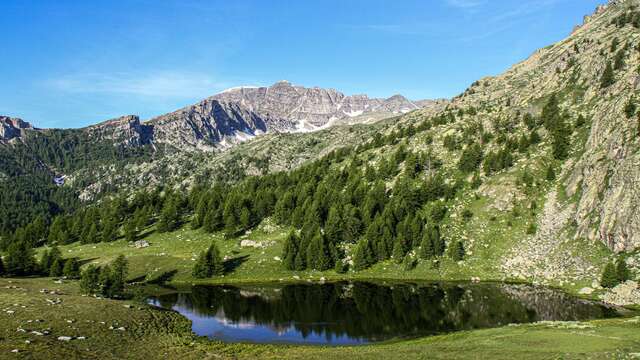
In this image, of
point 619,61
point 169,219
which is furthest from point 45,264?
point 619,61

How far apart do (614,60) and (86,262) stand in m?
170

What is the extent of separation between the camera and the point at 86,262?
115688 mm

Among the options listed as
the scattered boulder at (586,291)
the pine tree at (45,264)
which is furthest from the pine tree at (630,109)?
the pine tree at (45,264)

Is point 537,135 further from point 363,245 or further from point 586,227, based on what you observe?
point 363,245

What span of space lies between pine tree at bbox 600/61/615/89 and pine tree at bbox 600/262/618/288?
→ 83.0m

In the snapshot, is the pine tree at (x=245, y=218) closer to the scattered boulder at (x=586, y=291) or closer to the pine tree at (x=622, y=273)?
the scattered boulder at (x=586, y=291)

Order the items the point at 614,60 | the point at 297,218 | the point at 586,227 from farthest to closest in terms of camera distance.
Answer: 1. the point at 614,60
2. the point at 297,218
3. the point at 586,227

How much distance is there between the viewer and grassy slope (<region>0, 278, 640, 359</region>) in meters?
40.2

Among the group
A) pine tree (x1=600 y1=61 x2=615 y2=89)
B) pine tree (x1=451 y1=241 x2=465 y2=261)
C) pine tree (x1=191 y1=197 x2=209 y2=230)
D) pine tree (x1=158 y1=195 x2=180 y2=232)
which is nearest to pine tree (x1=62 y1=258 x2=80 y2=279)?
pine tree (x1=158 y1=195 x2=180 y2=232)

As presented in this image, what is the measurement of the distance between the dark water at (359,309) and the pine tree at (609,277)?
626 centimetres

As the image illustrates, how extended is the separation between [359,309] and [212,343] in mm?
29599

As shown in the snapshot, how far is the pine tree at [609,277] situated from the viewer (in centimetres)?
7738

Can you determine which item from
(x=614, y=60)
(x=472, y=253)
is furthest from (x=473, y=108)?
(x=472, y=253)

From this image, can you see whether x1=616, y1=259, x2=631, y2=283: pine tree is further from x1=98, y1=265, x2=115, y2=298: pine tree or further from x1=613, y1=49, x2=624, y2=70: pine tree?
x1=613, y1=49, x2=624, y2=70: pine tree
